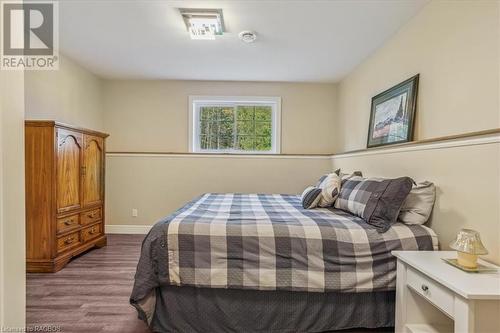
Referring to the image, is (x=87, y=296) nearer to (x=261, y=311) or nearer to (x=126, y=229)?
(x=261, y=311)

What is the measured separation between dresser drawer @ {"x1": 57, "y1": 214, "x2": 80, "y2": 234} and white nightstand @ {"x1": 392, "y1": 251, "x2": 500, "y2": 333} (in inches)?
112

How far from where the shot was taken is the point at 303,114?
4.25 metres

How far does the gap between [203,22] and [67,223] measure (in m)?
2.33

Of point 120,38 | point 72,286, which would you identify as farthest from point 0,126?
point 120,38

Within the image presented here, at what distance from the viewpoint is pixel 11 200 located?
820mm

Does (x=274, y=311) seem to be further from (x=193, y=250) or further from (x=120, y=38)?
(x=120, y=38)

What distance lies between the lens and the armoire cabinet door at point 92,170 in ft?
10.3

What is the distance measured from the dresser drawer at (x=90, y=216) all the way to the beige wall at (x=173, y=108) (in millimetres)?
1140

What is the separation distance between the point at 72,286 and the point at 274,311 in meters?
1.73

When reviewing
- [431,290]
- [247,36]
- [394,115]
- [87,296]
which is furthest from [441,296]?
[247,36]

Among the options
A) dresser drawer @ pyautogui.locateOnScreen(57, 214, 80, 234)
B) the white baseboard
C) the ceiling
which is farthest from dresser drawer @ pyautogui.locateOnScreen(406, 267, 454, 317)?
the white baseboard

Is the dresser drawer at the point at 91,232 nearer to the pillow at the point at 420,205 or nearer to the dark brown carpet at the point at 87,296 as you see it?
the dark brown carpet at the point at 87,296

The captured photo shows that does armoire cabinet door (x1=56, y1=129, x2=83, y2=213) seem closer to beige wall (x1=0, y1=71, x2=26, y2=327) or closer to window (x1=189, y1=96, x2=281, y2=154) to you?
window (x1=189, y1=96, x2=281, y2=154)

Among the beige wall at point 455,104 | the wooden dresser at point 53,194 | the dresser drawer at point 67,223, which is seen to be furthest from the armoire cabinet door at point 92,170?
the beige wall at point 455,104
